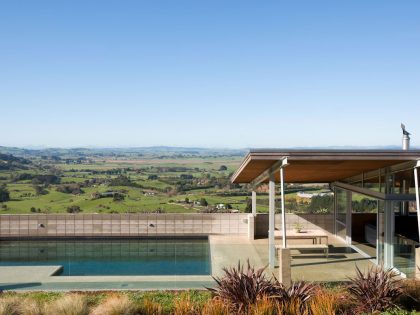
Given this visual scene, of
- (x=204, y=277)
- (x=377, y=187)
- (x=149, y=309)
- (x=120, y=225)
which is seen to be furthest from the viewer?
(x=120, y=225)

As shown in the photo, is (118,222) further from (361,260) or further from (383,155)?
(383,155)

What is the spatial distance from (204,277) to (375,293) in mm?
5194

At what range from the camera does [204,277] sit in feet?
44.2

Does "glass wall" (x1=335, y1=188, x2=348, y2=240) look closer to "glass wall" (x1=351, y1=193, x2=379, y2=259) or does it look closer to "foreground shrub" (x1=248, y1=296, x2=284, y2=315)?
"glass wall" (x1=351, y1=193, x2=379, y2=259)

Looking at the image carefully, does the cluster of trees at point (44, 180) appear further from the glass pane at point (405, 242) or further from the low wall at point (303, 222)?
the glass pane at point (405, 242)

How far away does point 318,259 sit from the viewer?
15.9 meters

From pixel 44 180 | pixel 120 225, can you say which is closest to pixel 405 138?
pixel 120 225

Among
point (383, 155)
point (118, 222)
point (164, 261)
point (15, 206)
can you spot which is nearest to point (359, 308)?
point (383, 155)

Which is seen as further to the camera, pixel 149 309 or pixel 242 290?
pixel 242 290

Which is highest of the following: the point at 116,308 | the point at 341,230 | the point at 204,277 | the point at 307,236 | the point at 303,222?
the point at 116,308

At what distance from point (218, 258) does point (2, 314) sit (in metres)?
8.85

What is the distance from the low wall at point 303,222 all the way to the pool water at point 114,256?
2.36 meters

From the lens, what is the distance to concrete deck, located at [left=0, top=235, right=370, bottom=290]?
1252cm

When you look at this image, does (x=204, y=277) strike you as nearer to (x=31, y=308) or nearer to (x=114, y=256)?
(x=114, y=256)
